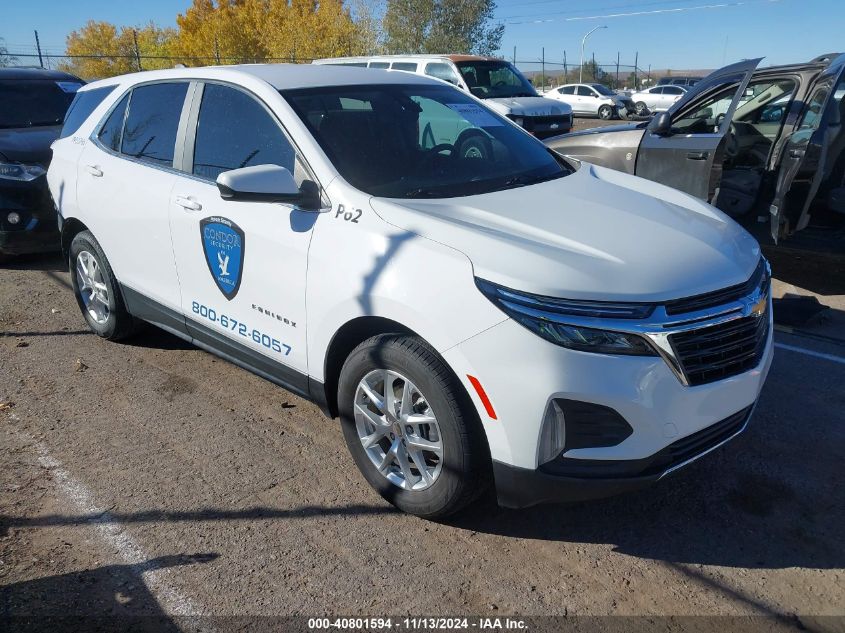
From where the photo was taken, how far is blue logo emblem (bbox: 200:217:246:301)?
363 centimetres

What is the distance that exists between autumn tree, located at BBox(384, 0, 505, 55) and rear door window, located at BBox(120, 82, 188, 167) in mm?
33328

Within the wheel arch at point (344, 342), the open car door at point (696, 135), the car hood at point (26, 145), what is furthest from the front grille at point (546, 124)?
the wheel arch at point (344, 342)

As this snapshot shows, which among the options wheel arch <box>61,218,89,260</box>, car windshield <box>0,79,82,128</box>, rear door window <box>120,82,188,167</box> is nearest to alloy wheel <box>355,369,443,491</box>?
rear door window <box>120,82,188,167</box>

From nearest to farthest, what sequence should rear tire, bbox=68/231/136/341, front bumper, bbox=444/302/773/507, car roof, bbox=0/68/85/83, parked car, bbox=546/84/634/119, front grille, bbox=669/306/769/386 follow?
front bumper, bbox=444/302/773/507
front grille, bbox=669/306/769/386
rear tire, bbox=68/231/136/341
car roof, bbox=0/68/85/83
parked car, bbox=546/84/634/119

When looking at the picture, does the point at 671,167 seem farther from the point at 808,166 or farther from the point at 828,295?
the point at 828,295

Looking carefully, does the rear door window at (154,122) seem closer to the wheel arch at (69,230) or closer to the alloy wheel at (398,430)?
the wheel arch at (69,230)

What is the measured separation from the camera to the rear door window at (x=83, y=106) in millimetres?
5176

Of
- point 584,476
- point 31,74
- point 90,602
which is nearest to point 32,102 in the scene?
point 31,74

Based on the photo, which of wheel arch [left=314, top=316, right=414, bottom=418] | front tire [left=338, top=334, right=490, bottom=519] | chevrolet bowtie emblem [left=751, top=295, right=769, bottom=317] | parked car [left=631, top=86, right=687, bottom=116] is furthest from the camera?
parked car [left=631, top=86, right=687, bottom=116]

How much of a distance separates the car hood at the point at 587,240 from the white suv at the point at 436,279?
1cm

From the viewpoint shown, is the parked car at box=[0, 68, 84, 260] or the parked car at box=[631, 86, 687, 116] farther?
the parked car at box=[631, 86, 687, 116]

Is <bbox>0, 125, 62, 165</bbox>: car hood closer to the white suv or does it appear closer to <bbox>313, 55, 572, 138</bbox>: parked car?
the white suv

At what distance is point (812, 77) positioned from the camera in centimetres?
613

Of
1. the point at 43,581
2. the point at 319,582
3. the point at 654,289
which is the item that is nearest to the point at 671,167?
the point at 654,289
